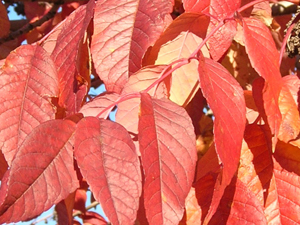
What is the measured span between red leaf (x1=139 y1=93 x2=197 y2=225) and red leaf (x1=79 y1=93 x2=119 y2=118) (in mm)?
95

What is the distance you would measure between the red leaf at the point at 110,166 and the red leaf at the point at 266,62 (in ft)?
0.84

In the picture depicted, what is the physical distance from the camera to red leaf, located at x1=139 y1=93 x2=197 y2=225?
26.8 inches

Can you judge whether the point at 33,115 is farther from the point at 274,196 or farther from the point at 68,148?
the point at 274,196

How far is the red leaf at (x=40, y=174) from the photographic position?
0.64 meters

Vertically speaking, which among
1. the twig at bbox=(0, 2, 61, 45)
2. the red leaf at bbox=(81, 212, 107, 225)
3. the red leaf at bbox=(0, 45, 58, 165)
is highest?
the twig at bbox=(0, 2, 61, 45)

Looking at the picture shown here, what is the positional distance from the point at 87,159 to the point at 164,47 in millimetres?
379

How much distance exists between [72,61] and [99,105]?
12 cm

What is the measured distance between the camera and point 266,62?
2.74 feet

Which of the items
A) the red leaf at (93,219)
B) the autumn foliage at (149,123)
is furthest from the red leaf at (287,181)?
the red leaf at (93,219)

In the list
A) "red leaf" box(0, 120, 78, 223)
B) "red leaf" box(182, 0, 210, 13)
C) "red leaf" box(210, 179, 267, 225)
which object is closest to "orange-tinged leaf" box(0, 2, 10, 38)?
"red leaf" box(182, 0, 210, 13)

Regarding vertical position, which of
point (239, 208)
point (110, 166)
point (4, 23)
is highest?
point (4, 23)

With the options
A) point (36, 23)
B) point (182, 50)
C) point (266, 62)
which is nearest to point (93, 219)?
point (36, 23)

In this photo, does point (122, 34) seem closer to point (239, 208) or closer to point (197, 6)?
point (197, 6)

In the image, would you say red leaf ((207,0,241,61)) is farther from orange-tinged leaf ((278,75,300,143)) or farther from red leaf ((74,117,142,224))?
red leaf ((74,117,142,224))
